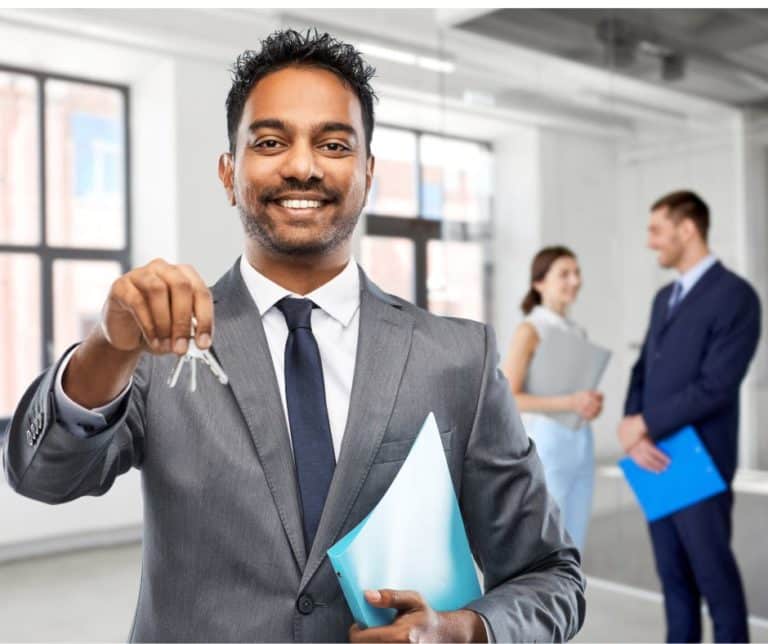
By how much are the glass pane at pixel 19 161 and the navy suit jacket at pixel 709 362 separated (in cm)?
382

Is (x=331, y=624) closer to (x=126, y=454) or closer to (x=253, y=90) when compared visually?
(x=126, y=454)

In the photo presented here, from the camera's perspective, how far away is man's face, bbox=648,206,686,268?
294cm

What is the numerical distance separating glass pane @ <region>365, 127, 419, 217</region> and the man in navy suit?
2.56 meters

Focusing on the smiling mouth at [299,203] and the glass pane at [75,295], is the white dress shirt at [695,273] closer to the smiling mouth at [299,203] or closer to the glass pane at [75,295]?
the smiling mouth at [299,203]

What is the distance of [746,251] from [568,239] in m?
0.84

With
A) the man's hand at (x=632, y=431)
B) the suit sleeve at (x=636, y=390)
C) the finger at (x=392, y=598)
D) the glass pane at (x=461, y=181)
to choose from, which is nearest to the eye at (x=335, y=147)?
the finger at (x=392, y=598)

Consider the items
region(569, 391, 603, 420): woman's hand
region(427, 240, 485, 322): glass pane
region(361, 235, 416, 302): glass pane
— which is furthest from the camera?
region(361, 235, 416, 302): glass pane

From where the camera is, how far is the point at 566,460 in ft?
10.0

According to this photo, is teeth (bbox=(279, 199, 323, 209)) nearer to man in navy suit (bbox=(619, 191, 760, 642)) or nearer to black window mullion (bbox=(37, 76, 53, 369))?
man in navy suit (bbox=(619, 191, 760, 642))

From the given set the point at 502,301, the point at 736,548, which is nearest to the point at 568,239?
the point at 502,301

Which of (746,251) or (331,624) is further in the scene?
(746,251)

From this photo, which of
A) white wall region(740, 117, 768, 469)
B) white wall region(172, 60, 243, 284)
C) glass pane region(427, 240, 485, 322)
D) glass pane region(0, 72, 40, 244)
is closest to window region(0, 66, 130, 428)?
glass pane region(0, 72, 40, 244)

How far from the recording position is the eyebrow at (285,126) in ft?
2.99

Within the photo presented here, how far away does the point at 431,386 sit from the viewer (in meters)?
0.95
